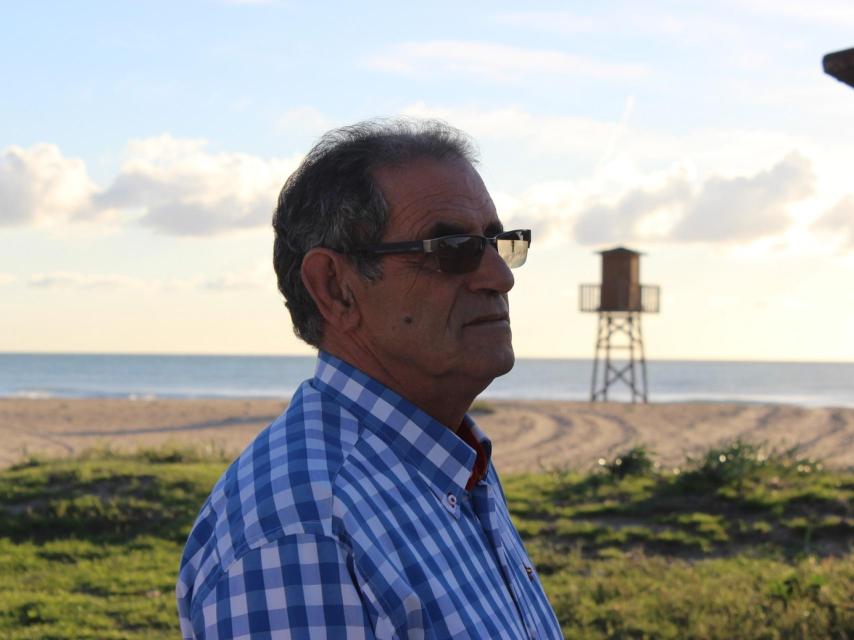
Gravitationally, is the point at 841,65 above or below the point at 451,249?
above

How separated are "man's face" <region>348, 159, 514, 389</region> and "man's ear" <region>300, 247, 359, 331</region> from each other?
0.11ft

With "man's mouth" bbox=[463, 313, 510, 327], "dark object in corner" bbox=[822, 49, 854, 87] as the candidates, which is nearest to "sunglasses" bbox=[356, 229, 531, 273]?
"man's mouth" bbox=[463, 313, 510, 327]

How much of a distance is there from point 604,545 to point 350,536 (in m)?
8.09

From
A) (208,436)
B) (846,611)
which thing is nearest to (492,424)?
(208,436)

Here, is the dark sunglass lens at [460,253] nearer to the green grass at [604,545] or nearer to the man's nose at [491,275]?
the man's nose at [491,275]

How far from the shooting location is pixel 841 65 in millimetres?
3336

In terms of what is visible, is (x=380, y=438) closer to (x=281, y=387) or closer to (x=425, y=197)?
(x=425, y=197)

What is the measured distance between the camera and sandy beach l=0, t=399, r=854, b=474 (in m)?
20.1

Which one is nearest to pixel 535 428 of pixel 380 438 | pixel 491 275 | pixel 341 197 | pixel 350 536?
pixel 491 275

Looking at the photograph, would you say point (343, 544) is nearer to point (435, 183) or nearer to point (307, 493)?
point (307, 493)

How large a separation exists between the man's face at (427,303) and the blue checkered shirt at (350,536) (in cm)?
11

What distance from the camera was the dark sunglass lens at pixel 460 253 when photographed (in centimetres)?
219

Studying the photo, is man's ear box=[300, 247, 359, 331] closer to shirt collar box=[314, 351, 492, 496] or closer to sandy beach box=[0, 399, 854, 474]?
shirt collar box=[314, 351, 492, 496]

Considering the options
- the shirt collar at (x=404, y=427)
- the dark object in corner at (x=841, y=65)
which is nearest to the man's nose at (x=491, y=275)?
the shirt collar at (x=404, y=427)
